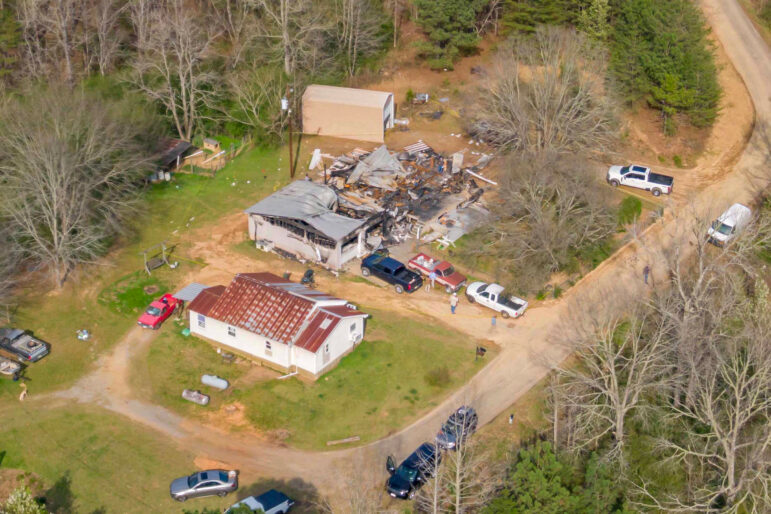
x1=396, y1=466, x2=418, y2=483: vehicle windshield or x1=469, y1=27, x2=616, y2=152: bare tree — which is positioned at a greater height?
x1=469, y1=27, x2=616, y2=152: bare tree

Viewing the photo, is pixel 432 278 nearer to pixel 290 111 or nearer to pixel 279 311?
pixel 279 311

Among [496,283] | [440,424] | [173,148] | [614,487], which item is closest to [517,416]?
[440,424]

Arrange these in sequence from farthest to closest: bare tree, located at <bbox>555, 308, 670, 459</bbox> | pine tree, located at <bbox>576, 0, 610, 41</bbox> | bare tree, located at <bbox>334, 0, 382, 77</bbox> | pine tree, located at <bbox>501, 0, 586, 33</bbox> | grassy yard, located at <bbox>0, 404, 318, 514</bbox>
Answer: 1. bare tree, located at <bbox>334, 0, 382, 77</bbox>
2. pine tree, located at <bbox>501, 0, 586, 33</bbox>
3. pine tree, located at <bbox>576, 0, 610, 41</bbox>
4. grassy yard, located at <bbox>0, 404, 318, 514</bbox>
5. bare tree, located at <bbox>555, 308, 670, 459</bbox>

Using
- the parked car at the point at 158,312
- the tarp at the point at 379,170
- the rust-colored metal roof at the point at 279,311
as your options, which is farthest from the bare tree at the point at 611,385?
the parked car at the point at 158,312

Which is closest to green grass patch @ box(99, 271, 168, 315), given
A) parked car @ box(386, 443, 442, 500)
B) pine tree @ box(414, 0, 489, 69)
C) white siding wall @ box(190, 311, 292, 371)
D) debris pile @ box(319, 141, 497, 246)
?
white siding wall @ box(190, 311, 292, 371)

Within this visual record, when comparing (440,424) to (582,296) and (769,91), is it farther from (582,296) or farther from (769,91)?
(769,91)

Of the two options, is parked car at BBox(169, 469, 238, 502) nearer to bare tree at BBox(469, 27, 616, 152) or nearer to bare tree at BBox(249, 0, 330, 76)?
bare tree at BBox(469, 27, 616, 152)
